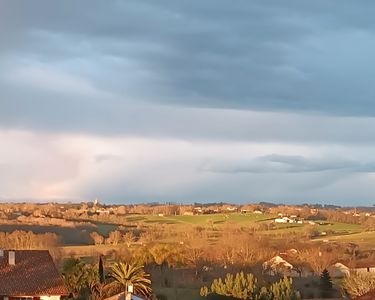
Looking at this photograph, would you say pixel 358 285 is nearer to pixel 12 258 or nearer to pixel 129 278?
pixel 129 278

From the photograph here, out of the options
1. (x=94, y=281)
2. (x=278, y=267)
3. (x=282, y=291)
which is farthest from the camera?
(x=278, y=267)

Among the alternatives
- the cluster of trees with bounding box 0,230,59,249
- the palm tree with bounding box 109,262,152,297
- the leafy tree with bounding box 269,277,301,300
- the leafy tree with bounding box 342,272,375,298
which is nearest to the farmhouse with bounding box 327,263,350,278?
the leafy tree with bounding box 342,272,375,298

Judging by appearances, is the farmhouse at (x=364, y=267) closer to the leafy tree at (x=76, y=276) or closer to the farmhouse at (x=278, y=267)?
the farmhouse at (x=278, y=267)

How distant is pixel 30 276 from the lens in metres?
55.2

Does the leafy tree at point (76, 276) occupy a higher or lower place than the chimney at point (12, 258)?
lower

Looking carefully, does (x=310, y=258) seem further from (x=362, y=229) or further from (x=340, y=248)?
(x=362, y=229)

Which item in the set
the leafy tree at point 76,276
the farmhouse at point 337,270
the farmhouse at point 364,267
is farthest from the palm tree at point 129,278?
the farmhouse at point 337,270

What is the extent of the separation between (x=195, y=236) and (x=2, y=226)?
115 feet

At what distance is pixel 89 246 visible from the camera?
383 ft

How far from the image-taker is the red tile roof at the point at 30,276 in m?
53.5

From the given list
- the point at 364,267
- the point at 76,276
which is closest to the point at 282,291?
the point at 76,276

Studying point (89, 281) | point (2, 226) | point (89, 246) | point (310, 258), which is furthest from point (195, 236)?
point (89, 281)

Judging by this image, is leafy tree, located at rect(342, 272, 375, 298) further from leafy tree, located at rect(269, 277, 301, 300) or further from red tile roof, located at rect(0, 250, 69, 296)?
red tile roof, located at rect(0, 250, 69, 296)

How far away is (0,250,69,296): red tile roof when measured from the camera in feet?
176
